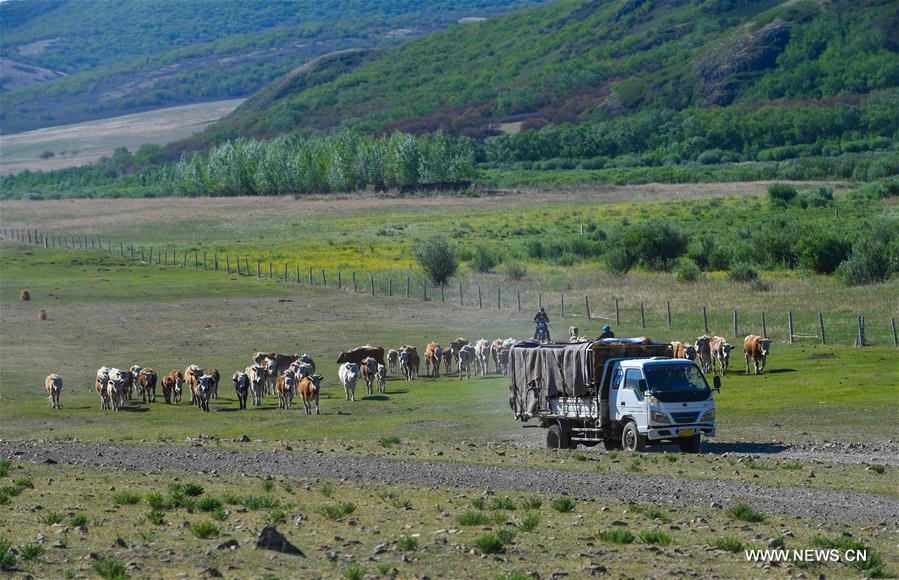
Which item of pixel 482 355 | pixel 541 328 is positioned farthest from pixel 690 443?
pixel 482 355

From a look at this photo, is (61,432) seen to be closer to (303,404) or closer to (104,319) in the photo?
(303,404)

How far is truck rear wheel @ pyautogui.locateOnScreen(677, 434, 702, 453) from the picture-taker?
90.2ft

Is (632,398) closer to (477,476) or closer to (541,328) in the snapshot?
(477,476)

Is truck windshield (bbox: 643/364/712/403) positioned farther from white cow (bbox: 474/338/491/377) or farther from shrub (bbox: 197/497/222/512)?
white cow (bbox: 474/338/491/377)

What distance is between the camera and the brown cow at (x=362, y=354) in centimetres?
4725

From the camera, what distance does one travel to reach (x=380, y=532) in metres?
18.0

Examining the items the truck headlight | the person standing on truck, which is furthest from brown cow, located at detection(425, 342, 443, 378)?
the truck headlight

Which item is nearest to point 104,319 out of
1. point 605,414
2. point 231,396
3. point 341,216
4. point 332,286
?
point 332,286

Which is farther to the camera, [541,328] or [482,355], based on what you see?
[482,355]

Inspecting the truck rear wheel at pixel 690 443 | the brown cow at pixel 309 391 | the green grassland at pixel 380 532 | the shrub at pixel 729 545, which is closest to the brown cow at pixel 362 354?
the brown cow at pixel 309 391

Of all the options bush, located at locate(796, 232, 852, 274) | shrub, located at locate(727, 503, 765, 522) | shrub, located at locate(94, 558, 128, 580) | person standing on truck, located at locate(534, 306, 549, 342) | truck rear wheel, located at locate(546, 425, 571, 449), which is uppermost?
bush, located at locate(796, 232, 852, 274)

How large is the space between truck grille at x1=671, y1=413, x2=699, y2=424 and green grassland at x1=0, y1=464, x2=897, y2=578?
255 inches

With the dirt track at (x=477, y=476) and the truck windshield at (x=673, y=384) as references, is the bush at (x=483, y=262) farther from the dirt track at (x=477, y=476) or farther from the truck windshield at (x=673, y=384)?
the truck windshield at (x=673, y=384)

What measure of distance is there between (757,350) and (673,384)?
1498 cm
